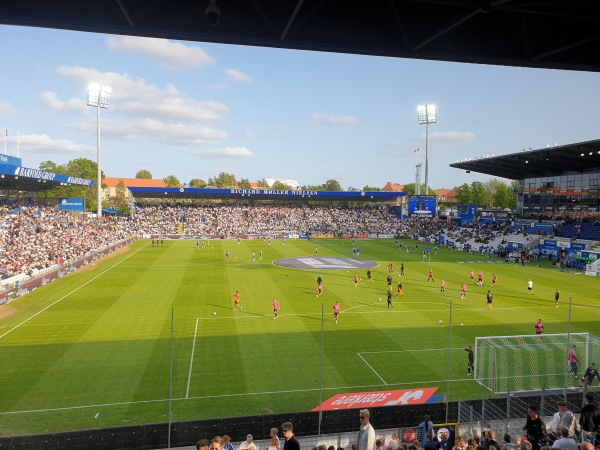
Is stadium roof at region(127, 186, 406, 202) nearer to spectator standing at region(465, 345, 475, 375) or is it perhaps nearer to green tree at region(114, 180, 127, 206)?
green tree at region(114, 180, 127, 206)

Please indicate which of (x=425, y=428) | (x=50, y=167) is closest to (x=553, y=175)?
(x=425, y=428)

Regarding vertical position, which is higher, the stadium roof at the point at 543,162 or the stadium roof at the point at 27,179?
the stadium roof at the point at 543,162

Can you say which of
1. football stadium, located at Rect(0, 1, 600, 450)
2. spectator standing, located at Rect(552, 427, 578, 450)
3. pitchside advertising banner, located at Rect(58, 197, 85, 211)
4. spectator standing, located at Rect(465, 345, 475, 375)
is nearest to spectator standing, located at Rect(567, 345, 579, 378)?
football stadium, located at Rect(0, 1, 600, 450)

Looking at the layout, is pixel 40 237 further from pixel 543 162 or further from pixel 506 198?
pixel 506 198

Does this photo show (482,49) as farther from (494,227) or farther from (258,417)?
(494,227)

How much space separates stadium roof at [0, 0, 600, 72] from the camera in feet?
20.9

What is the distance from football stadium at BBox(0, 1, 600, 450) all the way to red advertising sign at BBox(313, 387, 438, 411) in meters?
0.07

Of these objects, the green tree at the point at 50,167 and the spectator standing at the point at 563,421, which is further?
the green tree at the point at 50,167

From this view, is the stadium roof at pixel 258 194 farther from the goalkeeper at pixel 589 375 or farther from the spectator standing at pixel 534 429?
the spectator standing at pixel 534 429

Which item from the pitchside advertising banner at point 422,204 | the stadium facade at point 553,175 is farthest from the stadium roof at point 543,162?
the pitchside advertising banner at point 422,204

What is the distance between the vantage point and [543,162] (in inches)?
2378

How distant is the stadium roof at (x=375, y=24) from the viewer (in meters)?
6.37

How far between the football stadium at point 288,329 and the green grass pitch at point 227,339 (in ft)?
0.35

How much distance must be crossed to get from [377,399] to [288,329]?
9307mm
